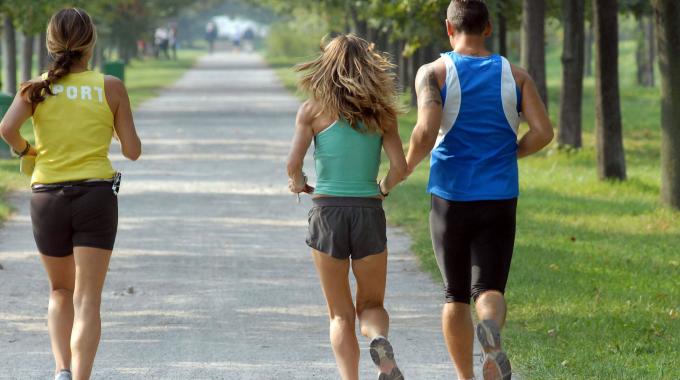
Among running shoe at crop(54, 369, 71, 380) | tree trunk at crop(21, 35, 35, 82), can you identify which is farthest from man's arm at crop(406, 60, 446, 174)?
tree trunk at crop(21, 35, 35, 82)

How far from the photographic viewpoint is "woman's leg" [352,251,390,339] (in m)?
5.98

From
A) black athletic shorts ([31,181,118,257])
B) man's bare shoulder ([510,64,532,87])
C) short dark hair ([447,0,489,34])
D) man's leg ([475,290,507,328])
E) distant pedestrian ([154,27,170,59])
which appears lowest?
distant pedestrian ([154,27,170,59])

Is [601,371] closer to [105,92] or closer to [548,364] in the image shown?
[548,364]

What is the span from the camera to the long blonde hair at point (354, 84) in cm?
582

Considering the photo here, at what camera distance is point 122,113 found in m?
6.09

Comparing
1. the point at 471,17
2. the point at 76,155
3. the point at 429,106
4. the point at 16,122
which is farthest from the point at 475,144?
the point at 16,122

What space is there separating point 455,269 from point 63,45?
182cm

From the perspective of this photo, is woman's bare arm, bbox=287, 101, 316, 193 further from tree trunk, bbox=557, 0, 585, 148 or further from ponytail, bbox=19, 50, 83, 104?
tree trunk, bbox=557, 0, 585, 148

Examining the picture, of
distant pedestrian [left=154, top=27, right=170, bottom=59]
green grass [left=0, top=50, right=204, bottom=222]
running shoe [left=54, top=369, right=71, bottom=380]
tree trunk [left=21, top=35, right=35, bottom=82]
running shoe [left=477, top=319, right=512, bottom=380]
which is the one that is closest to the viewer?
running shoe [left=477, top=319, right=512, bottom=380]

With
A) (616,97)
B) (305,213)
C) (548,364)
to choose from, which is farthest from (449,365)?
(616,97)

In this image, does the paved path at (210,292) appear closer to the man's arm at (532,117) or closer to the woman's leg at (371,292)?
the woman's leg at (371,292)

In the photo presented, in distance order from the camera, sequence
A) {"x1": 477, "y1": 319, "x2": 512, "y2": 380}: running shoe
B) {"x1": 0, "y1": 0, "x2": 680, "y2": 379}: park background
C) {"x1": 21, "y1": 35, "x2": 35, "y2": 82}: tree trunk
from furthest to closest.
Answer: {"x1": 21, "y1": 35, "x2": 35, "y2": 82}: tree trunk, {"x1": 0, "y1": 0, "x2": 680, "y2": 379}: park background, {"x1": 477, "y1": 319, "x2": 512, "y2": 380}: running shoe

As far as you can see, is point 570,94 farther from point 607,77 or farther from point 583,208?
point 583,208

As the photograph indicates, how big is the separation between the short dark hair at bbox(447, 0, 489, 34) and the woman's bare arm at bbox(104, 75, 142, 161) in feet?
4.48
